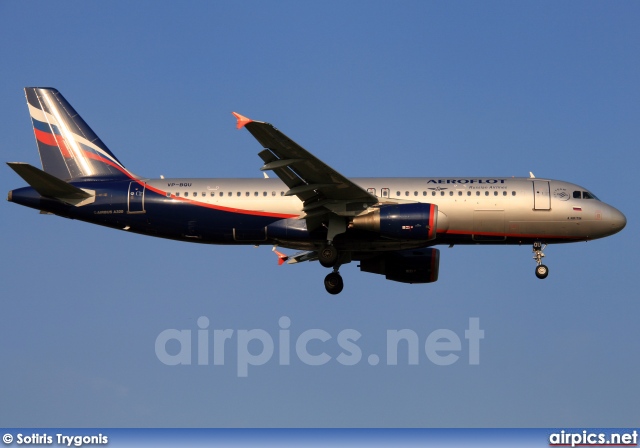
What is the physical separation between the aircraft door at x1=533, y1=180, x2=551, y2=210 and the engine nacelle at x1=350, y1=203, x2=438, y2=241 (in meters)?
5.14

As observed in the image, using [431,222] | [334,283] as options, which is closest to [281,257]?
[334,283]

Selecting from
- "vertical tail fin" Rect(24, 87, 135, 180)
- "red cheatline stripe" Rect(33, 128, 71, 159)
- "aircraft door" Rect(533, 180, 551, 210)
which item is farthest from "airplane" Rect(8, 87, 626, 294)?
"red cheatline stripe" Rect(33, 128, 71, 159)

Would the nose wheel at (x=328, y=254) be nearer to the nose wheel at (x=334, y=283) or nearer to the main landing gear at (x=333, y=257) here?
the main landing gear at (x=333, y=257)

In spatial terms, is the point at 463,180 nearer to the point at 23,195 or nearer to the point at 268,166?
the point at 268,166

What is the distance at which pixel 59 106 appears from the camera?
60.1m

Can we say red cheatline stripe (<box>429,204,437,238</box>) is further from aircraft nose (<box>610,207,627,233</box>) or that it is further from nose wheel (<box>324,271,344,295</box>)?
aircraft nose (<box>610,207,627,233</box>)

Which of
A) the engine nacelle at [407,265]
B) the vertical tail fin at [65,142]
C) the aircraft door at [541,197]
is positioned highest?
the vertical tail fin at [65,142]

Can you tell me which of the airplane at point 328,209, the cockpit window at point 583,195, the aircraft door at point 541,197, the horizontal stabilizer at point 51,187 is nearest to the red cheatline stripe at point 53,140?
the airplane at point 328,209

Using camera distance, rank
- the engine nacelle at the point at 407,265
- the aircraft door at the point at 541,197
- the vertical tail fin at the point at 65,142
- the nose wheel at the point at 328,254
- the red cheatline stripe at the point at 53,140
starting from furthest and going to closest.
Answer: the engine nacelle at the point at 407,265, the red cheatline stripe at the point at 53,140, the vertical tail fin at the point at 65,142, the nose wheel at the point at 328,254, the aircraft door at the point at 541,197

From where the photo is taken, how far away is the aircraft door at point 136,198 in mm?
56344

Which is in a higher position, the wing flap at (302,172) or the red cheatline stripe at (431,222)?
the wing flap at (302,172)

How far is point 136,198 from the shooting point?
185 feet

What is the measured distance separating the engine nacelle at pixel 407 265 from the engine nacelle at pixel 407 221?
6971 mm

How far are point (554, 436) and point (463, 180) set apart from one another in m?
14.1
